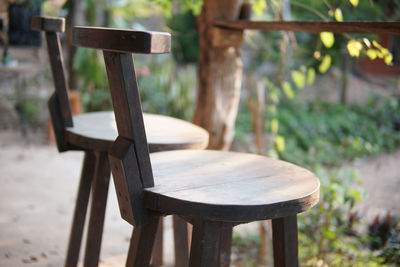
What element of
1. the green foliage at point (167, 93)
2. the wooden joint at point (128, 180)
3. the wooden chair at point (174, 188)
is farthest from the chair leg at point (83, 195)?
the green foliage at point (167, 93)

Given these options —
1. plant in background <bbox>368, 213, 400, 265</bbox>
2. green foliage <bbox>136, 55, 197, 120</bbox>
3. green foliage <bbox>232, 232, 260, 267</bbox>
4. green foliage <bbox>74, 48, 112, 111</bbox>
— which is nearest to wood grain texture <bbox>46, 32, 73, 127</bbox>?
plant in background <bbox>368, 213, 400, 265</bbox>

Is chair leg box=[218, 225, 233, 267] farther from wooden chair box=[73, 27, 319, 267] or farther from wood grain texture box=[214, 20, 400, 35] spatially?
wood grain texture box=[214, 20, 400, 35]

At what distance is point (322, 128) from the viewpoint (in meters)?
7.09

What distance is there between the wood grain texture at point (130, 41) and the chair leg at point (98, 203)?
705 millimetres

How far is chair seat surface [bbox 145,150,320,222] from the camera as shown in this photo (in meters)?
1.07

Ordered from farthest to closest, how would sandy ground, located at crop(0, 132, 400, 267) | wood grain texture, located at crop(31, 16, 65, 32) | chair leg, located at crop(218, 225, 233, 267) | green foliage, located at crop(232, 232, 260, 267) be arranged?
green foliage, located at crop(232, 232, 260, 267)
sandy ground, located at crop(0, 132, 400, 267)
wood grain texture, located at crop(31, 16, 65, 32)
chair leg, located at crop(218, 225, 233, 267)

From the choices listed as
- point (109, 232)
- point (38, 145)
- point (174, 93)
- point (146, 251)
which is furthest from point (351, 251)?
point (174, 93)

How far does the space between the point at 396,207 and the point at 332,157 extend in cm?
155

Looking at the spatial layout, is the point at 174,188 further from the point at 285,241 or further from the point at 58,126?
the point at 58,126

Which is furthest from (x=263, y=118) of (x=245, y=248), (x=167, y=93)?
(x=167, y=93)

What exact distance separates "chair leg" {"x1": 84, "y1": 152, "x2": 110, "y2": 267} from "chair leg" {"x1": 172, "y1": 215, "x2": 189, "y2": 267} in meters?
0.29

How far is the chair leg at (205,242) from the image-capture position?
1135 millimetres

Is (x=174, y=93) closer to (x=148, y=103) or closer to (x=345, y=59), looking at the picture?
(x=148, y=103)

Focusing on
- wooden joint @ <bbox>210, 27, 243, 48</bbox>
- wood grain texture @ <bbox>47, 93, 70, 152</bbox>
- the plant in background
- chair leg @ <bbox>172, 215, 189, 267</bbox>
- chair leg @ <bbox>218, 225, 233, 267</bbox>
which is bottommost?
the plant in background
